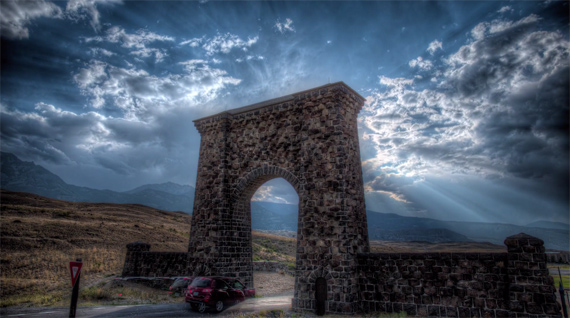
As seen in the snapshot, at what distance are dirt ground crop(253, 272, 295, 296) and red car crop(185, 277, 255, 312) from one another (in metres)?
6.38

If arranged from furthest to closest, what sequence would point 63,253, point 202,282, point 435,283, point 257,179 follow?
point 63,253
point 257,179
point 202,282
point 435,283

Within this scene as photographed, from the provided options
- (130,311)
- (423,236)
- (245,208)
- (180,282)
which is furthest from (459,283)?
(423,236)

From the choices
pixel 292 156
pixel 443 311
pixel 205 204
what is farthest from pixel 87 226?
pixel 443 311

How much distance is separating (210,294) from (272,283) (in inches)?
449

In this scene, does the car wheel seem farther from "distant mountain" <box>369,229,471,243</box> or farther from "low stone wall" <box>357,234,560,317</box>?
"distant mountain" <box>369,229,471,243</box>

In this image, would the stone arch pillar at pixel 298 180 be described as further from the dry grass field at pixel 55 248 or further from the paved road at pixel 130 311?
the dry grass field at pixel 55 248

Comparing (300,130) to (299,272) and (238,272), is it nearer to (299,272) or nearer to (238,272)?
(299,272)

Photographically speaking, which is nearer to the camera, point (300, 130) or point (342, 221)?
point (342, 221)

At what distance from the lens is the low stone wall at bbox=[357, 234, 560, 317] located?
9.59 metres

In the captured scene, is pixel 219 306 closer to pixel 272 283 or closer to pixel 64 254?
pixel 272 283

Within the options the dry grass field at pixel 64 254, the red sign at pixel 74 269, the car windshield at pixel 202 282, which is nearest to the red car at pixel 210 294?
the car windshield at pixel 202 282

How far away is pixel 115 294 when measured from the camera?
1677 cm

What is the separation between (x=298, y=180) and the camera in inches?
596

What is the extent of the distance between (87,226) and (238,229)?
24.2 m
